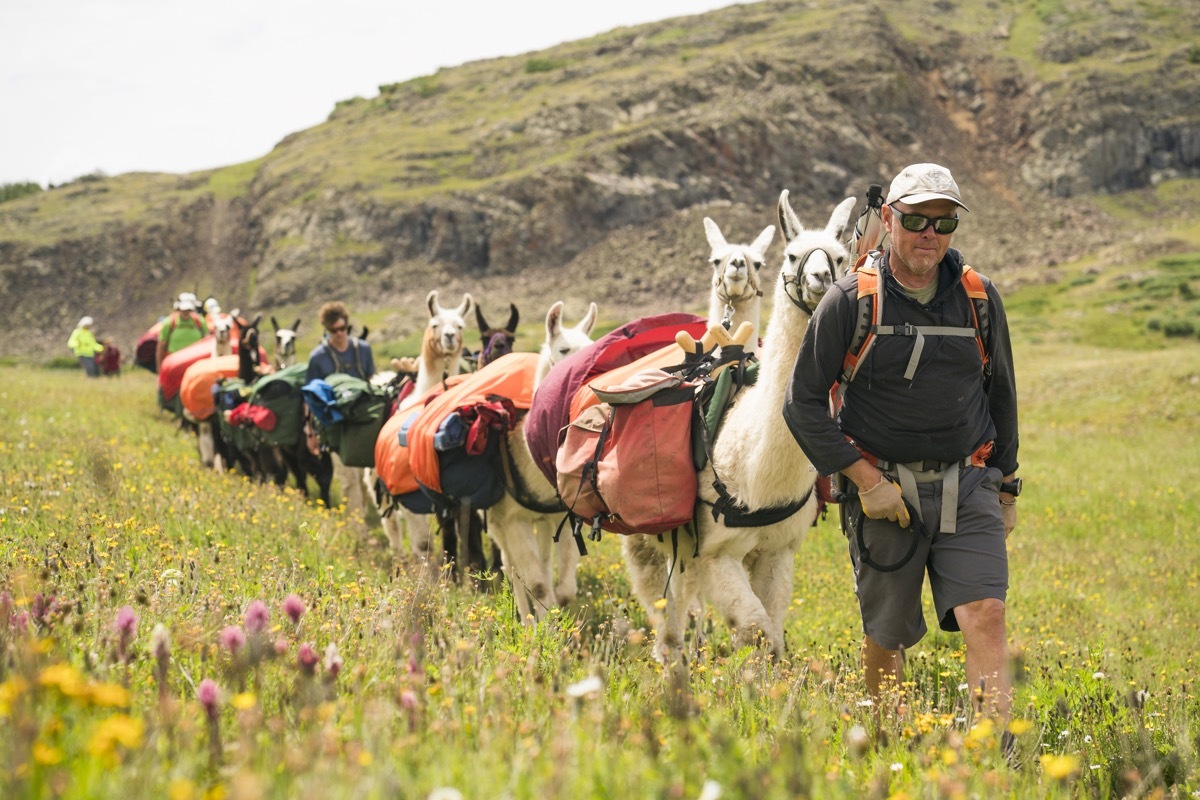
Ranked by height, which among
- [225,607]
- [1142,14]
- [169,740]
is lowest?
[225,607]

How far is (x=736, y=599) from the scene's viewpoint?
4.97 meters

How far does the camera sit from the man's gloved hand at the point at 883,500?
13.1 ft

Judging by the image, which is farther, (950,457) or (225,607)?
(950,457)

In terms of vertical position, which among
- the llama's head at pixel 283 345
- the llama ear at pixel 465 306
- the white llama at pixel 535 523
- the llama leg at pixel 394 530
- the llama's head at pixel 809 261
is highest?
the llama's head at pixel 809 261

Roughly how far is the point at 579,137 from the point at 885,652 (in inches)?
2723

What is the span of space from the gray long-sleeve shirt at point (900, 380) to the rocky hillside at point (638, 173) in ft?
153

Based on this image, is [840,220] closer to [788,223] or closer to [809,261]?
[788,223]

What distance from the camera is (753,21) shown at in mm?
91750

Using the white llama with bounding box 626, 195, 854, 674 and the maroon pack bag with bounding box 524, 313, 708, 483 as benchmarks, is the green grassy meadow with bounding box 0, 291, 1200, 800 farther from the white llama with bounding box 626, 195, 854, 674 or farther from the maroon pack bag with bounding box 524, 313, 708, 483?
the maroon pack bag with bounding box 524, 313, 708, 483

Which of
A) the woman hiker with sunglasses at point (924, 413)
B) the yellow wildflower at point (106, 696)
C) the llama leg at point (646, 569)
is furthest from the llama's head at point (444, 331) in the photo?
the yellow wildflower at point (106, 696)

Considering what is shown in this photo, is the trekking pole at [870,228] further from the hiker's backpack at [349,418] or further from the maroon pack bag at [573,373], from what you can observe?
the hiker's backpack at [349,418]

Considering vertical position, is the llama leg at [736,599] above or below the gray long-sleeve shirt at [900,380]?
below

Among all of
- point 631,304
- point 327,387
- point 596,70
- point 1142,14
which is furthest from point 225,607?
point 1142,14

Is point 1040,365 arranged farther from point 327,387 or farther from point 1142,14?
point 1142,14
